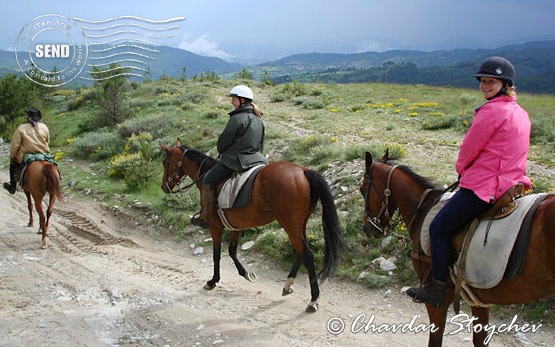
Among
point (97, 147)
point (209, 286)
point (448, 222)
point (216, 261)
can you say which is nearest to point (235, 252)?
point (216, 261)

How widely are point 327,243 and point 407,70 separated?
7856 inches

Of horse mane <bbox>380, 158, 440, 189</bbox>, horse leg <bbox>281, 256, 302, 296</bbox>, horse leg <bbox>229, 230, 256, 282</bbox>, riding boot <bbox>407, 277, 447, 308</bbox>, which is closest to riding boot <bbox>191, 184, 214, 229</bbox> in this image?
horse leg <bbox>229, 230, 256, 282</bbox>

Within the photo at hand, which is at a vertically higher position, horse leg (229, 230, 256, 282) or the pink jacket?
the pink jacket

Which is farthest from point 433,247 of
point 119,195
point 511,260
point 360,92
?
point 360,92

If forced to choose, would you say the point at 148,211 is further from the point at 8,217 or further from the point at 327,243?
the point at 327,243

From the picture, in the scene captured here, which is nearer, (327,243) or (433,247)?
(433,247)

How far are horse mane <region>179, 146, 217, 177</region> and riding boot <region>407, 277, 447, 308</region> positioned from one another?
4.47 meters

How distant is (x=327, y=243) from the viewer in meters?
6.77

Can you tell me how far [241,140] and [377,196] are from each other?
107 inches

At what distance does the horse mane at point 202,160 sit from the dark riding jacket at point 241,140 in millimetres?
721

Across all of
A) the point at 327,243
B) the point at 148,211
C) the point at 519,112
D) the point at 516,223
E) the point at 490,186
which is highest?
the point at 519,112

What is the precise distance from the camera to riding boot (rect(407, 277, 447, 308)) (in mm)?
4414

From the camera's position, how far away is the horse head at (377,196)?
5344mm

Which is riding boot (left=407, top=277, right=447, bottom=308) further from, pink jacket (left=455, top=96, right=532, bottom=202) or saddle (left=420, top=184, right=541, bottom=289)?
pink jacket (left=455, top=96, right=532, bottom=202)
